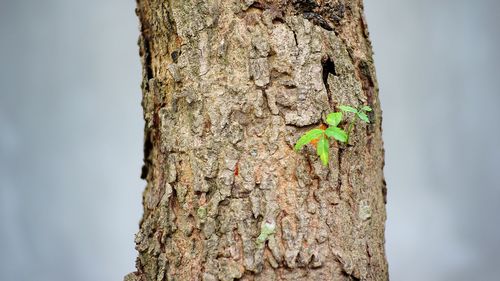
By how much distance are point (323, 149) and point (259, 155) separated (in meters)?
0.11

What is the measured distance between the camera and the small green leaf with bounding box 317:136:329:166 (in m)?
0.99

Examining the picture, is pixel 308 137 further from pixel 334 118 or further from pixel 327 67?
pixel 327 67

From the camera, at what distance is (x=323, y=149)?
0.99 m

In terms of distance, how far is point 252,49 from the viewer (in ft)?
3.50

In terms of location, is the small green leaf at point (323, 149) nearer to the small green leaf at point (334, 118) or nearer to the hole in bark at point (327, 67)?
the small green leaf at point (334, 118)

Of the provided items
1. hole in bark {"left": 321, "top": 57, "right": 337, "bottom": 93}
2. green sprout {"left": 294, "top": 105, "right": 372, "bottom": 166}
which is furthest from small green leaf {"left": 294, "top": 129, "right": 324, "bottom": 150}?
hole in bark {"left": 321, "top": 57, "right": 337, "bottom": 93}

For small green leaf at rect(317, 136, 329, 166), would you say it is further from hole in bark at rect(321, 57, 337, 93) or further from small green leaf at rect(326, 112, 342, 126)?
hole in bark at rect(321, 57, 337, 93)

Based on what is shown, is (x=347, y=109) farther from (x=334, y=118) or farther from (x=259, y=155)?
(x=259, y=155)

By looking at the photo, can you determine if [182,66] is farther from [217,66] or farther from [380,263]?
[380,263]

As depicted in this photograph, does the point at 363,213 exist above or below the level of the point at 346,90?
below

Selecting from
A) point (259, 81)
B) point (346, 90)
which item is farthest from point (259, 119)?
point (346, 90)

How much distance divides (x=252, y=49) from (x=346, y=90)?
0.18 metres

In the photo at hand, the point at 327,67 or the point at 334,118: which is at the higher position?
the point at 327,67

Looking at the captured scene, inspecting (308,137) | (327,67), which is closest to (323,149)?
(308,137)
